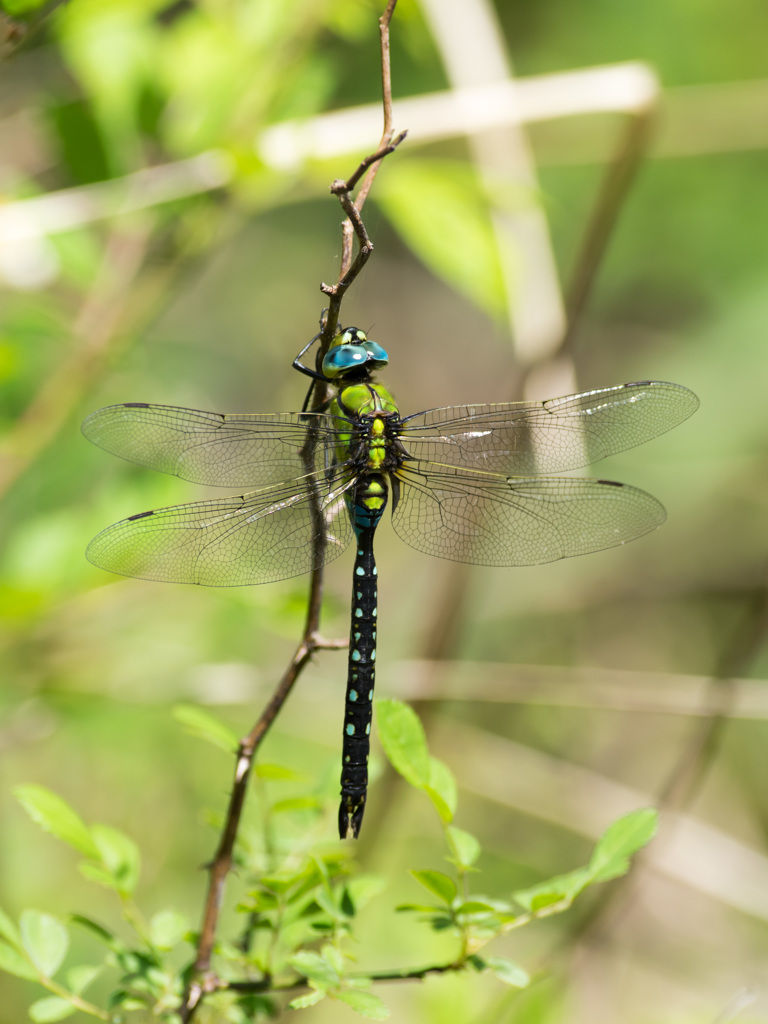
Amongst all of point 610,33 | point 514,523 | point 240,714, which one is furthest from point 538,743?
point 610,33

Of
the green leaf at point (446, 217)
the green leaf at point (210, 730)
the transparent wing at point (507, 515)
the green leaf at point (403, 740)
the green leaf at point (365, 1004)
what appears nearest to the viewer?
the green leaf at point (365, 1004)

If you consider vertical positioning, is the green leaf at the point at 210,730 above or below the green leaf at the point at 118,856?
above

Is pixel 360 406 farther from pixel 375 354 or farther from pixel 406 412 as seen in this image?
pixel 406 412

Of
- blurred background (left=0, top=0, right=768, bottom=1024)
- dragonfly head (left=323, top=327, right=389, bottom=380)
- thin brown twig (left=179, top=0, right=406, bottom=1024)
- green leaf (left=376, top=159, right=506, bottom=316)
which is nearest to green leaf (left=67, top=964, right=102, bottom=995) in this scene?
thin brown twig (left=179, top=0, right=406, bottom=1024)

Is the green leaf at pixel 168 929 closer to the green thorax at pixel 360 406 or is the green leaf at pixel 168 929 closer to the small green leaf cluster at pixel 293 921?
the small green leaf cluster at pixel 293 921

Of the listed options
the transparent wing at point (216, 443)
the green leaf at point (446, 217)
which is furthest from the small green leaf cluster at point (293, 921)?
the green leaf at point (446, 217)

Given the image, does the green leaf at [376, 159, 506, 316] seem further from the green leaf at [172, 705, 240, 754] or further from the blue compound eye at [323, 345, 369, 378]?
the green leaf at [172, 705, 240, 754]
